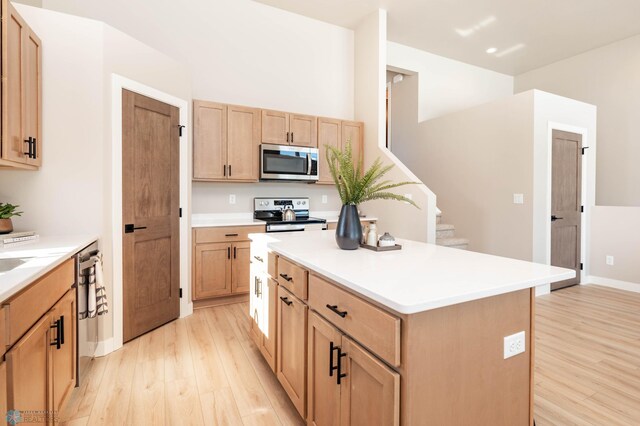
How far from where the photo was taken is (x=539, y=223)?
4195mm

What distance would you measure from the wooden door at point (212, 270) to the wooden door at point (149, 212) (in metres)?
0.29

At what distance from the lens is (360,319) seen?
1.17 m

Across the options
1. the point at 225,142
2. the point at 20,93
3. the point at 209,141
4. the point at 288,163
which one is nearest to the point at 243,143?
the point at 225,142

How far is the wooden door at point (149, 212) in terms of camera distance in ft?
8.82

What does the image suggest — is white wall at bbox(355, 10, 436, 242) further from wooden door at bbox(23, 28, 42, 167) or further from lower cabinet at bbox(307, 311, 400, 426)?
wooden door at bbox(23, 28, 42, 167)

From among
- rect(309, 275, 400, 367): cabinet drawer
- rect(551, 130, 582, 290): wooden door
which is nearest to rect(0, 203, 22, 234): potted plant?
rect(309, 275, 400, 367): cabinet drawer

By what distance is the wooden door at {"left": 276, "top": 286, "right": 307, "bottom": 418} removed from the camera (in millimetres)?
1623

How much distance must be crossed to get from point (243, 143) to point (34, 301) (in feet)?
9.55

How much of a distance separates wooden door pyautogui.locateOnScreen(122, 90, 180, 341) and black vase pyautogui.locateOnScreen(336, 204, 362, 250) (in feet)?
6.11

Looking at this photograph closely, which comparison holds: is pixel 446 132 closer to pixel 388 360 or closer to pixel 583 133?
pixel 583 133

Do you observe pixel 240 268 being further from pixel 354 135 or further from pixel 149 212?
pixel 354 135

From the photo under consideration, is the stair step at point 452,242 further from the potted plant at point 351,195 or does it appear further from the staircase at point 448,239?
the potted plant at point 351,195

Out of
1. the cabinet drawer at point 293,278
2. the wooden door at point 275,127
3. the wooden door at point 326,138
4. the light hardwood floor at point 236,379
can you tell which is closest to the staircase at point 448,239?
the light hardwood floor at point 236,379

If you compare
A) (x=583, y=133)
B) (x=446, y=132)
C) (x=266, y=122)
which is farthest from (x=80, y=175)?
(x=583, y=133)
